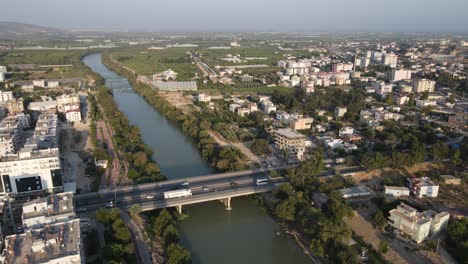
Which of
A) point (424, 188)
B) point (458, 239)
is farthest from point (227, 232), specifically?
point (424, 188)

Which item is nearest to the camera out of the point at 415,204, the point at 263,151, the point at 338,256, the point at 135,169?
the point at 338,256

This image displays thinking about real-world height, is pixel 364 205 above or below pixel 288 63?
below

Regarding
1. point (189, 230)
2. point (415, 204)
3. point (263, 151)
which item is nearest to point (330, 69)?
point (263, 151)

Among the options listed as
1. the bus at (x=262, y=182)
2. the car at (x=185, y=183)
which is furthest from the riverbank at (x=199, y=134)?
the car at (x=185, y=183)

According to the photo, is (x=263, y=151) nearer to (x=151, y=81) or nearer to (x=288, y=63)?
Result: (x=151, y=81)

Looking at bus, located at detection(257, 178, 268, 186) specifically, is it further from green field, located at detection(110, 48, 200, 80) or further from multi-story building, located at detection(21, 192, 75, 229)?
green field, located at detection(110, 48, 200, 80)

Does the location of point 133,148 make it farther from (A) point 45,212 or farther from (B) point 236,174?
(A) point 45,212
